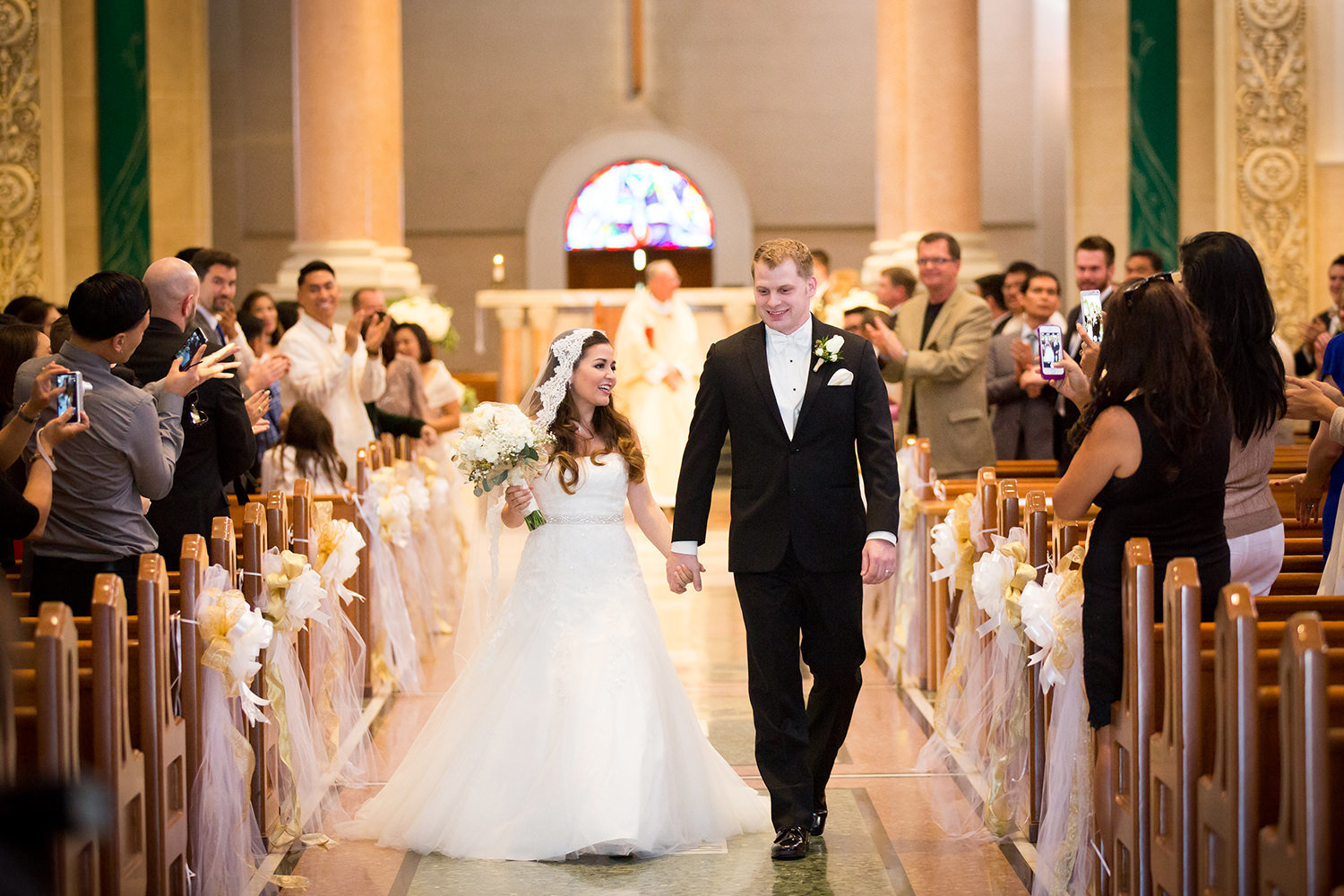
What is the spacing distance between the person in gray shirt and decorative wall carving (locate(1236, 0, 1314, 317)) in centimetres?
985

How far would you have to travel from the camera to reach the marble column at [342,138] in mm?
12039

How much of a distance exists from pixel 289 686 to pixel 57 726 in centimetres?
167

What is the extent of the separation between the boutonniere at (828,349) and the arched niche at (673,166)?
13807 millimetres

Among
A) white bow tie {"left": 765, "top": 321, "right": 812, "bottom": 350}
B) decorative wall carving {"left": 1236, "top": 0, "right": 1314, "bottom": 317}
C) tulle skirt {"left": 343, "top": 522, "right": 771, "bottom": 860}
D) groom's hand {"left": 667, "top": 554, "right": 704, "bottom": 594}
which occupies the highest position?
decorative wall carving {"left": 1236, "top": 0, "right": 1314, "bottom": 317}

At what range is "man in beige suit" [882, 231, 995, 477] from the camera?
7230 mm

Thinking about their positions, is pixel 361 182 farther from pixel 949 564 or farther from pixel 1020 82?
pixel 1020 82

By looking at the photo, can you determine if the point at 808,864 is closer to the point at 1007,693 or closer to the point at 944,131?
the point at 1007,693

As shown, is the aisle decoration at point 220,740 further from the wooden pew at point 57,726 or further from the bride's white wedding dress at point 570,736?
the wooden pew at point 57,726

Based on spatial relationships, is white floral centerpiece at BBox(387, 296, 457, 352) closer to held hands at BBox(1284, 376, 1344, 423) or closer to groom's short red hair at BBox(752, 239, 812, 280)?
groom's short red hair at BBox(752, 239, 812, 280)

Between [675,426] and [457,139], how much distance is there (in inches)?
313

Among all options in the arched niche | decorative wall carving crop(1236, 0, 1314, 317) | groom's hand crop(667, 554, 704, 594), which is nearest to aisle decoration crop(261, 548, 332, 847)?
groom's hand crop(667, 554, 704, 594)

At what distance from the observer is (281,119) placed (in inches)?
708

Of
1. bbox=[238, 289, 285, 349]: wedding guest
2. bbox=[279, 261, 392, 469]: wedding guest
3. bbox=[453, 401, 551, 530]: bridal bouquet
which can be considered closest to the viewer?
bbox=[453, 401, 551, 530]: bridal bouquet

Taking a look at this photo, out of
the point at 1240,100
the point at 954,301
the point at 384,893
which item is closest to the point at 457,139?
the point at 1240,100
